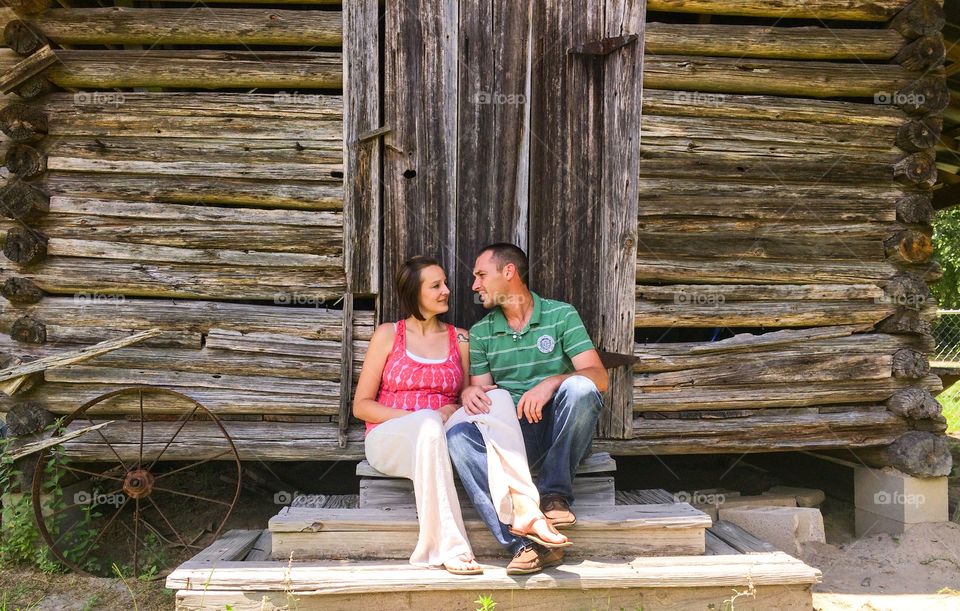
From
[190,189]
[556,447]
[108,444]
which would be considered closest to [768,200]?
[556,447]

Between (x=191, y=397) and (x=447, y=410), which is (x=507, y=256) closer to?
(x=447, y=410)

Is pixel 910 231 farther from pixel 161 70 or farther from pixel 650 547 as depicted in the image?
pixel 161 70

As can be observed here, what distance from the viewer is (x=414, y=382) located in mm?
3789

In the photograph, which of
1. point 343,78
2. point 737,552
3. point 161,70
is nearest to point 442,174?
point 343,78

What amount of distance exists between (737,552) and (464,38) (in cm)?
338

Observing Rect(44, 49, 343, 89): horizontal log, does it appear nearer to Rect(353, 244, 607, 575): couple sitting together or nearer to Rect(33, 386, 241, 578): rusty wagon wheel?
Rect(353, 244, 607, 575): couple sitting together

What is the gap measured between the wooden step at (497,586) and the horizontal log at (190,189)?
7.00 ft

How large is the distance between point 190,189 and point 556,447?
2728mm

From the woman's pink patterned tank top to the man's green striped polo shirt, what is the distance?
0.17 metres

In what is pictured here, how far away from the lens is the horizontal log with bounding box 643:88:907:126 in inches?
175

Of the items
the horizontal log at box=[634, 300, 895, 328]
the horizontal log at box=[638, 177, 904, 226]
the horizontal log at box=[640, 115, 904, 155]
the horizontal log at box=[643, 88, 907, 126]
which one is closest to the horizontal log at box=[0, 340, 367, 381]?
the horizontal log at box=[634, 300, 895, 328]

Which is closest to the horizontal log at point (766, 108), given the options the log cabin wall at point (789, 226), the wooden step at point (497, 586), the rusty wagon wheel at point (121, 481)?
the log cabin wall at point (789, 226)

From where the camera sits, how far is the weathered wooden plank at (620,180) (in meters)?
4.36

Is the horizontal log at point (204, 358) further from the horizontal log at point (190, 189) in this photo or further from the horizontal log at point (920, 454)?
the horizontal log at point (920, 454)
